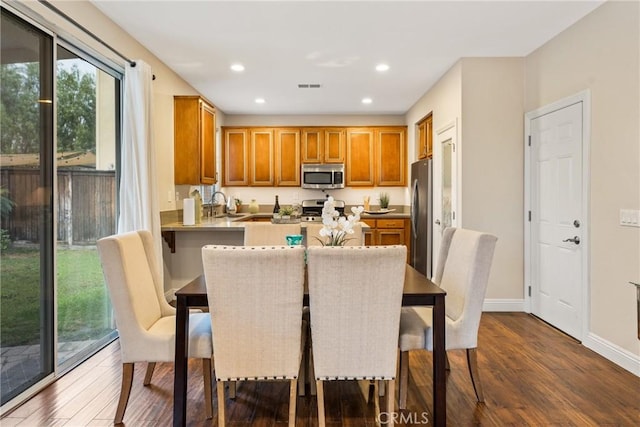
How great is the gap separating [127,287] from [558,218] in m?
3.41

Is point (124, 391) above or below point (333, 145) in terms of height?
below

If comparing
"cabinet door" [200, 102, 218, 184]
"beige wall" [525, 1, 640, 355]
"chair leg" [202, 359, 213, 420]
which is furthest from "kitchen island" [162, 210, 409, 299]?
"beige wall" [525, 1, 640, 355]

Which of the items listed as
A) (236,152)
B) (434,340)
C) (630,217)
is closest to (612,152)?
(630,217)

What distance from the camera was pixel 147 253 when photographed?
2.32 meters

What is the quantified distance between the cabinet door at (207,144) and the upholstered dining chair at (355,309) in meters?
3.21

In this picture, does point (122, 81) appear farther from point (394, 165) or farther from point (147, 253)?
point (394, 165)

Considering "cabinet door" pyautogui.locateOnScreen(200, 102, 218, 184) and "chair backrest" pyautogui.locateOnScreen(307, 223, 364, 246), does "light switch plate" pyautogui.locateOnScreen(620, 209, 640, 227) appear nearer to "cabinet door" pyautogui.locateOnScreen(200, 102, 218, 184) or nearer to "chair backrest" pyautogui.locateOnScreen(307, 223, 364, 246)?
"chair backrest" pyautogui.locateOnScreen(307, 223, 364, 246)

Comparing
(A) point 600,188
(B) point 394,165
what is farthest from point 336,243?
(B) point 394,165

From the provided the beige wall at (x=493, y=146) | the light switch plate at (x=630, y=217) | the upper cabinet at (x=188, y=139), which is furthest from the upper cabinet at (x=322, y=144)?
the light switch plate at (x=630, y=217)

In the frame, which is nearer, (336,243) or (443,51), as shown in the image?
(336,243)

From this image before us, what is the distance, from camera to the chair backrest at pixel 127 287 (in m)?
1.91

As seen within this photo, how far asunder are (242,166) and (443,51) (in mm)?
3745

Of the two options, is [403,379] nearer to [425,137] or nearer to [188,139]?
[188,139]

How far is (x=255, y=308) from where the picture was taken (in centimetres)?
176
